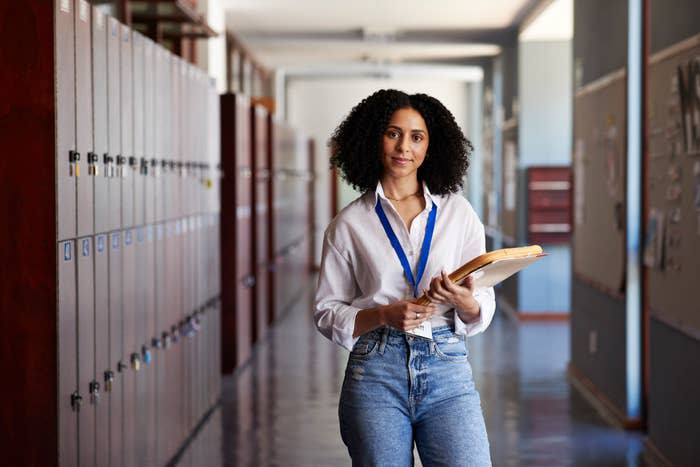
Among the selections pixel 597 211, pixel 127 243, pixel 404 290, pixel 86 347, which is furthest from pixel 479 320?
pixel 597 211

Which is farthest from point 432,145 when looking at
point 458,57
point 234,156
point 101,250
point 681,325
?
point 458,57

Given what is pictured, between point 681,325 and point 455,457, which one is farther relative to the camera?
point 681,325

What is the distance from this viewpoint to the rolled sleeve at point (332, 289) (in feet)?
9.35

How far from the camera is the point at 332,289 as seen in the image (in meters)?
2.88

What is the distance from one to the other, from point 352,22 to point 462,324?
9875 millimetres

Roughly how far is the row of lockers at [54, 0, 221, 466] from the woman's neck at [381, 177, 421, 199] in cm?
121

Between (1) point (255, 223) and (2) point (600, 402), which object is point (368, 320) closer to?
(2) point (600, 402)

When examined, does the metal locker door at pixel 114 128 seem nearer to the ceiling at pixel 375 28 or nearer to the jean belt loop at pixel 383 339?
the jean belt loop at pixel 383 339

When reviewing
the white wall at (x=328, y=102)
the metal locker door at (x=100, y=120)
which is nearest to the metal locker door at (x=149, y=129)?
the metal locker door at (x=100, y=120)

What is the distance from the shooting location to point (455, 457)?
2705mm

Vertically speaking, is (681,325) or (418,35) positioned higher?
(418,35)

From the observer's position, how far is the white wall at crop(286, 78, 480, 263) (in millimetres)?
20500

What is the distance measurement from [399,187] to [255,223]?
676 centimetres

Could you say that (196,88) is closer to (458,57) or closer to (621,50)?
(621,50)
